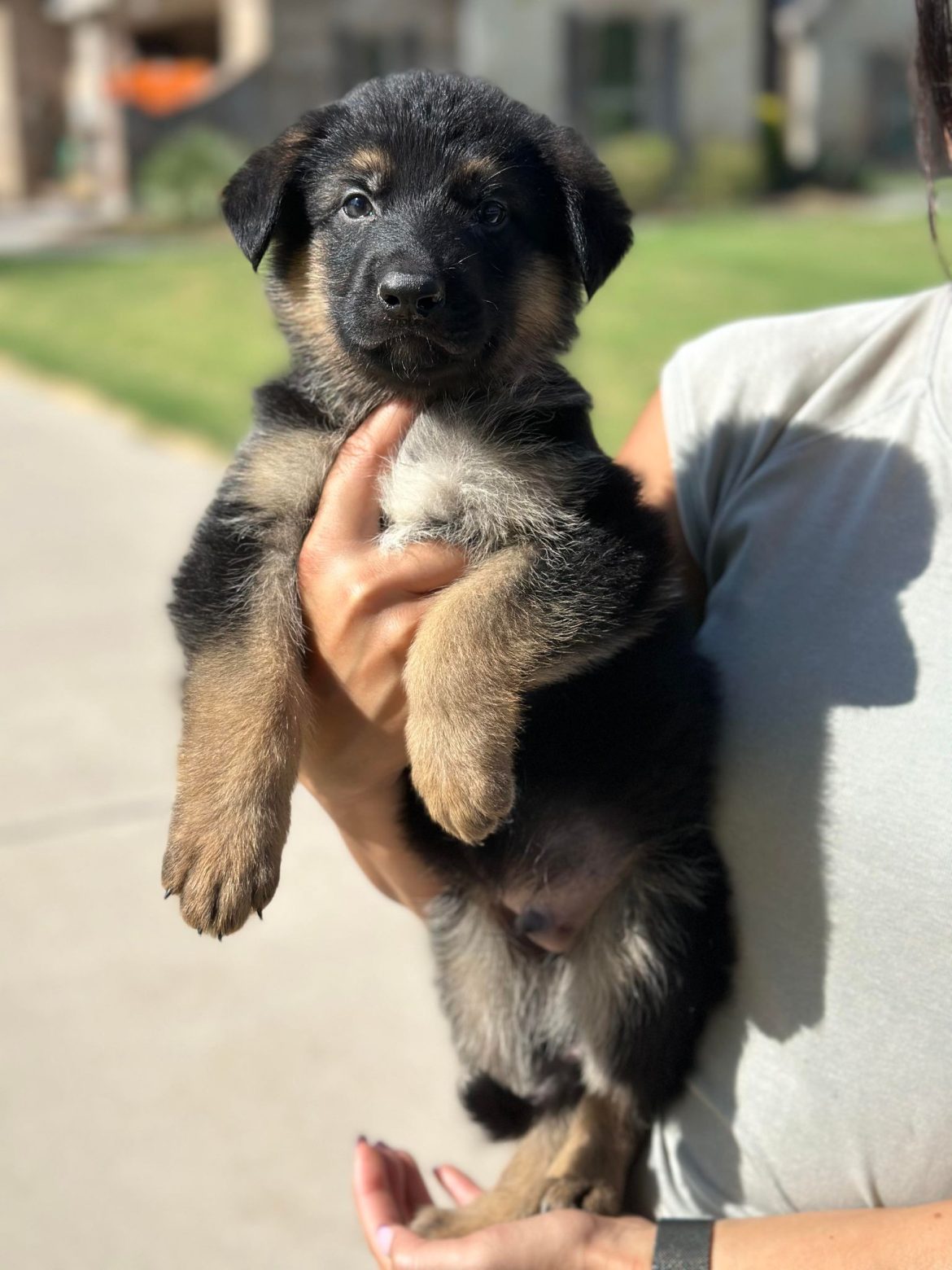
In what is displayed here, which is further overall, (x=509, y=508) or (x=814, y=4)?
(x=814, y=4)

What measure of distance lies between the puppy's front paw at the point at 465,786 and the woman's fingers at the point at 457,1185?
74 centimetres

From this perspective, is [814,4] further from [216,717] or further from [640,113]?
[216,717]

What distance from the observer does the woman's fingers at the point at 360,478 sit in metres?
2.11

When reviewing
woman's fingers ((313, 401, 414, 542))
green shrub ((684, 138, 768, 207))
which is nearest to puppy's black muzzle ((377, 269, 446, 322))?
woman's fingers ((313, 401, 414, 542))

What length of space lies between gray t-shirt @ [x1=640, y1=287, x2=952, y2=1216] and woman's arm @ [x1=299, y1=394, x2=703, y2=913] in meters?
0.47

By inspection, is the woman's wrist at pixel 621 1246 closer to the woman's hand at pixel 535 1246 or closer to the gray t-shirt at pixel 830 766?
the woman's hand at pixel 535 1246

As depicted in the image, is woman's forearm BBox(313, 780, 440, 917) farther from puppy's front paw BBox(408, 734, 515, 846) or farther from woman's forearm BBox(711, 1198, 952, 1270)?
woman's forearm BBox(711, 1198, 952, 1270)

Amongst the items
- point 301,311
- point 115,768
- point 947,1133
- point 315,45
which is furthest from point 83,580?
point 315,45

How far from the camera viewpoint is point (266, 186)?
7.47ft

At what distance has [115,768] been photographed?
16.6ft

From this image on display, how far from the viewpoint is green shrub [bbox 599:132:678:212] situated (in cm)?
2142

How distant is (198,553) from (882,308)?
115 centimetres

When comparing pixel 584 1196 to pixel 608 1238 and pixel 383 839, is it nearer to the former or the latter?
pixel 608 1238

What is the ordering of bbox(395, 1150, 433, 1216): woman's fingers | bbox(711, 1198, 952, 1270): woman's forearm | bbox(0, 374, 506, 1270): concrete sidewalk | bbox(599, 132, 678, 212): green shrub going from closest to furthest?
bbox(711, 1198, 952, 1270): woman's forearm, bbox(395, 1150, 433, 1216): woman's fingers, bbox(0, 374, 506, 1270): concrete sidewalk, bbox(599, 132, 678, 212): green shrub
